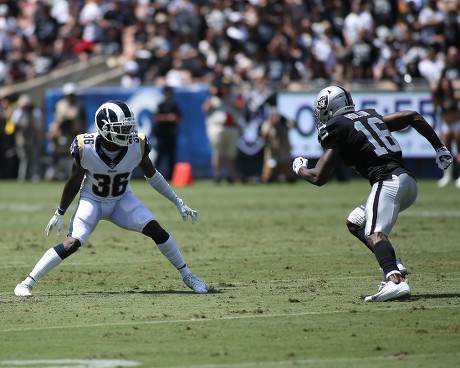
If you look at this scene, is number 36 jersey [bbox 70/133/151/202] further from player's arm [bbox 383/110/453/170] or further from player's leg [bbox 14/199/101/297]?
player's arm [bbox 383/110/453/170]

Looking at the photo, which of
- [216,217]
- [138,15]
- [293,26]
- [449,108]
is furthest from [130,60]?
[216,217]

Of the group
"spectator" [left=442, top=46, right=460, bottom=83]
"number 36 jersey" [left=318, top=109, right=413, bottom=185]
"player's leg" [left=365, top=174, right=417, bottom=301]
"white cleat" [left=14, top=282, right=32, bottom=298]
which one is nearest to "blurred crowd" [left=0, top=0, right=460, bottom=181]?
"spectator" [left=442, top=46, right=460, bottom=83]

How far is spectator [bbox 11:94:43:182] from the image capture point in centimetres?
2184

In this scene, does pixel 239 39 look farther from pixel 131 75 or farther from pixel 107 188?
pixel 107 188

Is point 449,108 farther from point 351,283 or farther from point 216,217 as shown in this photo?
point 351,283

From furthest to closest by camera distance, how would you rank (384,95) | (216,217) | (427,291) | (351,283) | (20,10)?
(20,10), (384,95), (216,217), (351,283), (427,291)

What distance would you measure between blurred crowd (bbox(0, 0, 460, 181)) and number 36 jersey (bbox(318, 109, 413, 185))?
11869mm

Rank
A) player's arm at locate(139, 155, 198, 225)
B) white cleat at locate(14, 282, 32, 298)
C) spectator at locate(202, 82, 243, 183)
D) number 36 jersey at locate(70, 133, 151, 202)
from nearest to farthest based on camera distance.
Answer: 1. white cleat at locate(14, 282, 32, 298)
2. number 36 jersey at locate(70, 133, 151, 202)
3. player's arm at locate(139, 155, 198, 225)
4. spectator at locate(202, 82, 243, 183)

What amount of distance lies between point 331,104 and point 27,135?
52.1 feet

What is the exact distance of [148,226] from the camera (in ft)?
24.1

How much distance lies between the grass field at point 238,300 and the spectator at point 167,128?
297 inches

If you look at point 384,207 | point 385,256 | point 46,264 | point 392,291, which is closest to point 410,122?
point 384,207

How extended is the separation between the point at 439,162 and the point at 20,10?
2205cm

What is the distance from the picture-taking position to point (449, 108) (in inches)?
707
